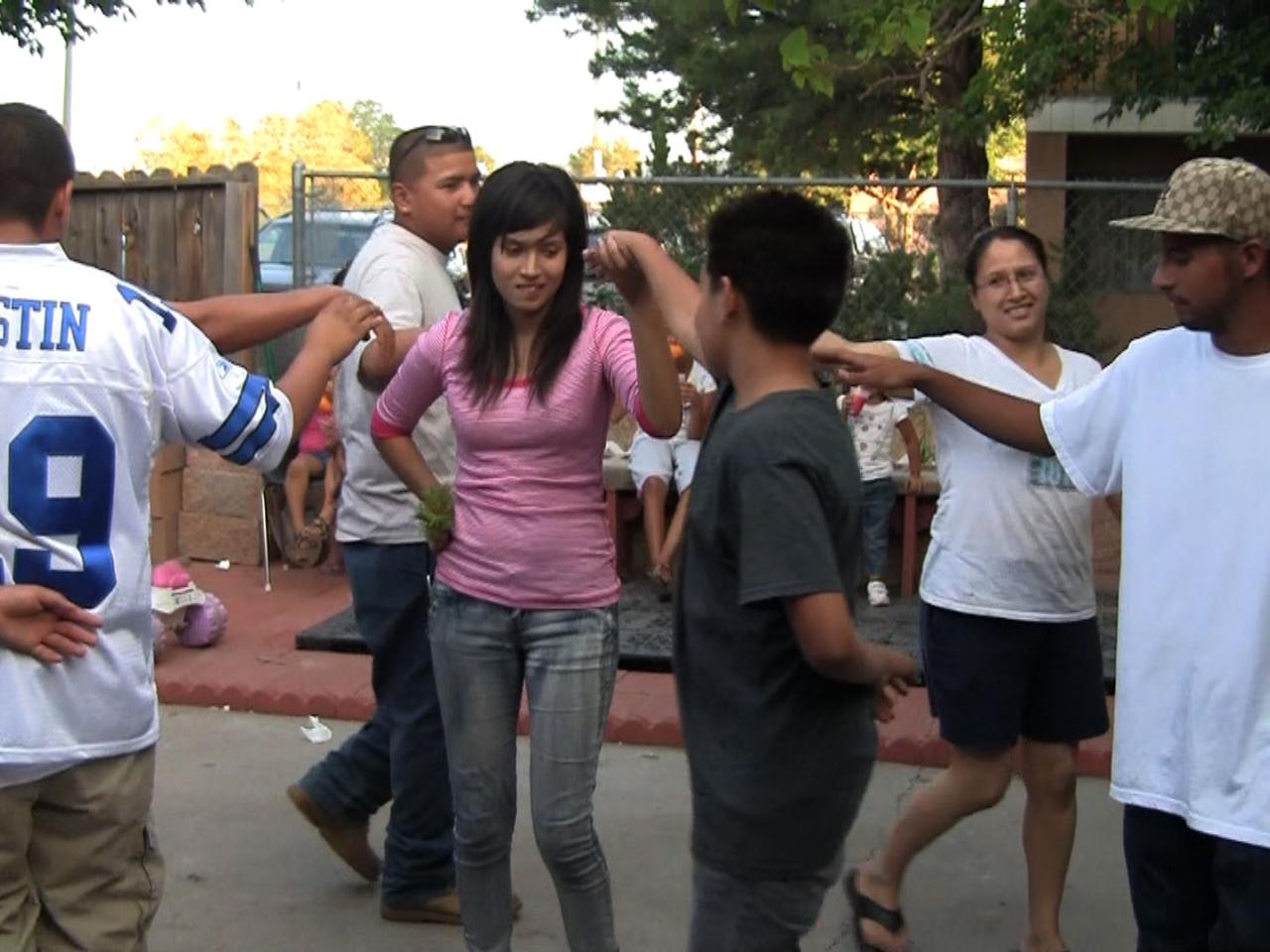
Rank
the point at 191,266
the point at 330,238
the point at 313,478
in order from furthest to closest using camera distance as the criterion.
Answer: the point at 330,238 < the point at 191,266 < the point at 313,478

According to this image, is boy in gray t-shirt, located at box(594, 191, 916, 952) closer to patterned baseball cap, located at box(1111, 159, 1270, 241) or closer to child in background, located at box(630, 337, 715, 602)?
patterned baseball cap, located at box(1111, 159, 1270, 241)

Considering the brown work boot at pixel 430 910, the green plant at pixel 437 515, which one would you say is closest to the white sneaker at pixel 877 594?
the brown work boot at pixel 430 910

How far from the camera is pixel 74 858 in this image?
3115 millimetres

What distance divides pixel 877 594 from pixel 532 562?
15.0ft

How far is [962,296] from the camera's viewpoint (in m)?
8.40

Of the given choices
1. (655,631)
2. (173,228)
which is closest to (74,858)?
(655,631)

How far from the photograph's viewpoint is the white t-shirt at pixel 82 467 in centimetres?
296

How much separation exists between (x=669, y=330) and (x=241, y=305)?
85 centimetres

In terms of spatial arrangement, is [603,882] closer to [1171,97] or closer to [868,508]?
[868,508]

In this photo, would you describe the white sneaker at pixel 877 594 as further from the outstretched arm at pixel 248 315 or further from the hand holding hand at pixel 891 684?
the hand holding hand at pixel 891 684

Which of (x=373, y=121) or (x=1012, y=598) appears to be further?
(x=373, y=121)

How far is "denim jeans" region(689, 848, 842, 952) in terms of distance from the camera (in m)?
2.78

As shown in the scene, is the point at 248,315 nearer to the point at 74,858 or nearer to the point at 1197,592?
the point at 74,858

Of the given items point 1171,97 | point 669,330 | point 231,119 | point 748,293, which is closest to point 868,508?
point 1171,97
